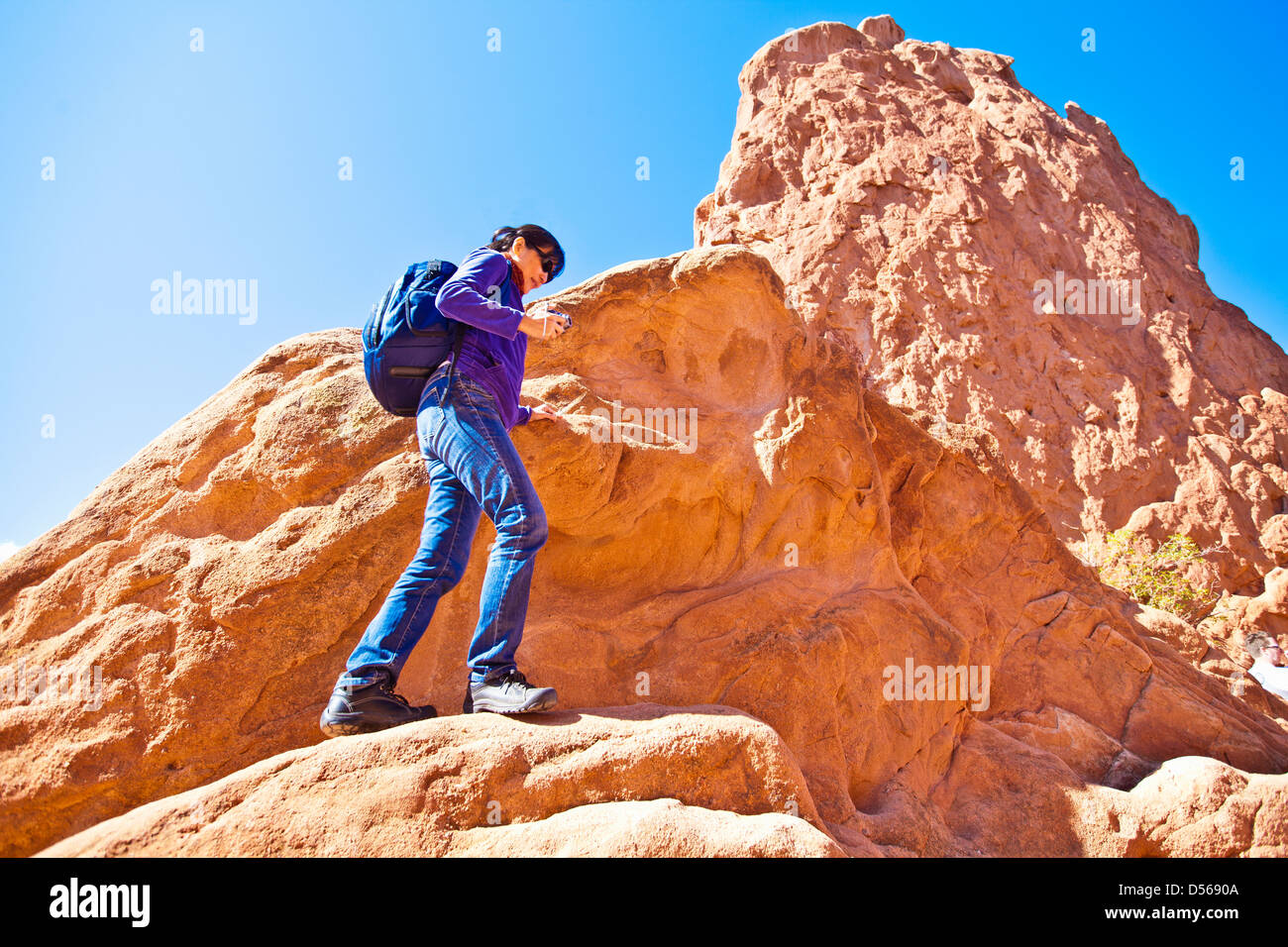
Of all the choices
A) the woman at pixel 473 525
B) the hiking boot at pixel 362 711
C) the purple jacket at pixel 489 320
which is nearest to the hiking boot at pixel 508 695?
the woman at pixel 473 525

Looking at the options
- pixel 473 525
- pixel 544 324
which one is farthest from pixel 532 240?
pixel 473 525

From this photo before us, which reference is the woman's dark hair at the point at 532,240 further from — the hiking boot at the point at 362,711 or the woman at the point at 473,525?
the hiking boot at the point at 362,711

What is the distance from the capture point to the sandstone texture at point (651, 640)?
2.43m

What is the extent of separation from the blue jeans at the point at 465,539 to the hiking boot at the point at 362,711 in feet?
0.12

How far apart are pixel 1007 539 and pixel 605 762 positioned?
459 cm

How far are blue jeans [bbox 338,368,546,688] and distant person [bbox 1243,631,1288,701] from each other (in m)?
9.86

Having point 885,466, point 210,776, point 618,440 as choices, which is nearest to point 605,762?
point 210,776

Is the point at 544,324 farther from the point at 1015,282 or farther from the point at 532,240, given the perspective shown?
the point at 1015,282

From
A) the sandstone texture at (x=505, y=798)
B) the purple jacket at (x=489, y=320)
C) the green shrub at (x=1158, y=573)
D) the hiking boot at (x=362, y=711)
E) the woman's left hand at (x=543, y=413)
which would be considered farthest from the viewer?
the green shrub at (x=1158, y=573)

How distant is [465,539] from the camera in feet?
9.51
